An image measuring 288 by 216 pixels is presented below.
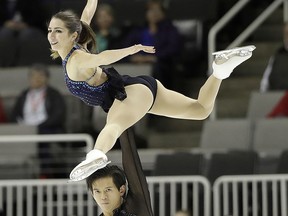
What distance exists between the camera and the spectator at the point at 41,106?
9.91m

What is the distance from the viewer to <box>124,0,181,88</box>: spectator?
35.7 feet

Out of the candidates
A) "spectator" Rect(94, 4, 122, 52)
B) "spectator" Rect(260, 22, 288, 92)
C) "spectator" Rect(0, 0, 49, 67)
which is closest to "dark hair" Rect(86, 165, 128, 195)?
"spectator" Rect(260, 22, 288, 92)

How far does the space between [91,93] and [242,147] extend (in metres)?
4.37

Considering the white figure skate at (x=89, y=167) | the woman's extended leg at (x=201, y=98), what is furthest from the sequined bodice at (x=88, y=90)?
the white figure skate at (x=89, y=167)

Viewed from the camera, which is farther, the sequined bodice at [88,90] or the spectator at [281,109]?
the spectator at [281,109]

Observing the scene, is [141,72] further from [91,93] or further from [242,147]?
[91,93]

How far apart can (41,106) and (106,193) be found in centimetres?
532

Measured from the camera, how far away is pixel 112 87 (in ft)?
18.0

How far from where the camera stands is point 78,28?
5438 mm

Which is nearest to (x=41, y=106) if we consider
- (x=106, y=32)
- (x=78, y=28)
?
(x=106, y=32)

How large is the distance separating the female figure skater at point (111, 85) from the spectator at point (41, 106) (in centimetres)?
420

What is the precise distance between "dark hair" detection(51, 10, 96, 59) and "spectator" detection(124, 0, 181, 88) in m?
5.09

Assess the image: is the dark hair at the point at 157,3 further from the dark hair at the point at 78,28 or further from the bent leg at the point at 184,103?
the bent leg at the point at 184,103

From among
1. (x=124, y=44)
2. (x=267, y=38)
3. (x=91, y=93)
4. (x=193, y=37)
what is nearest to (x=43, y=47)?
(x=124, y=44)
